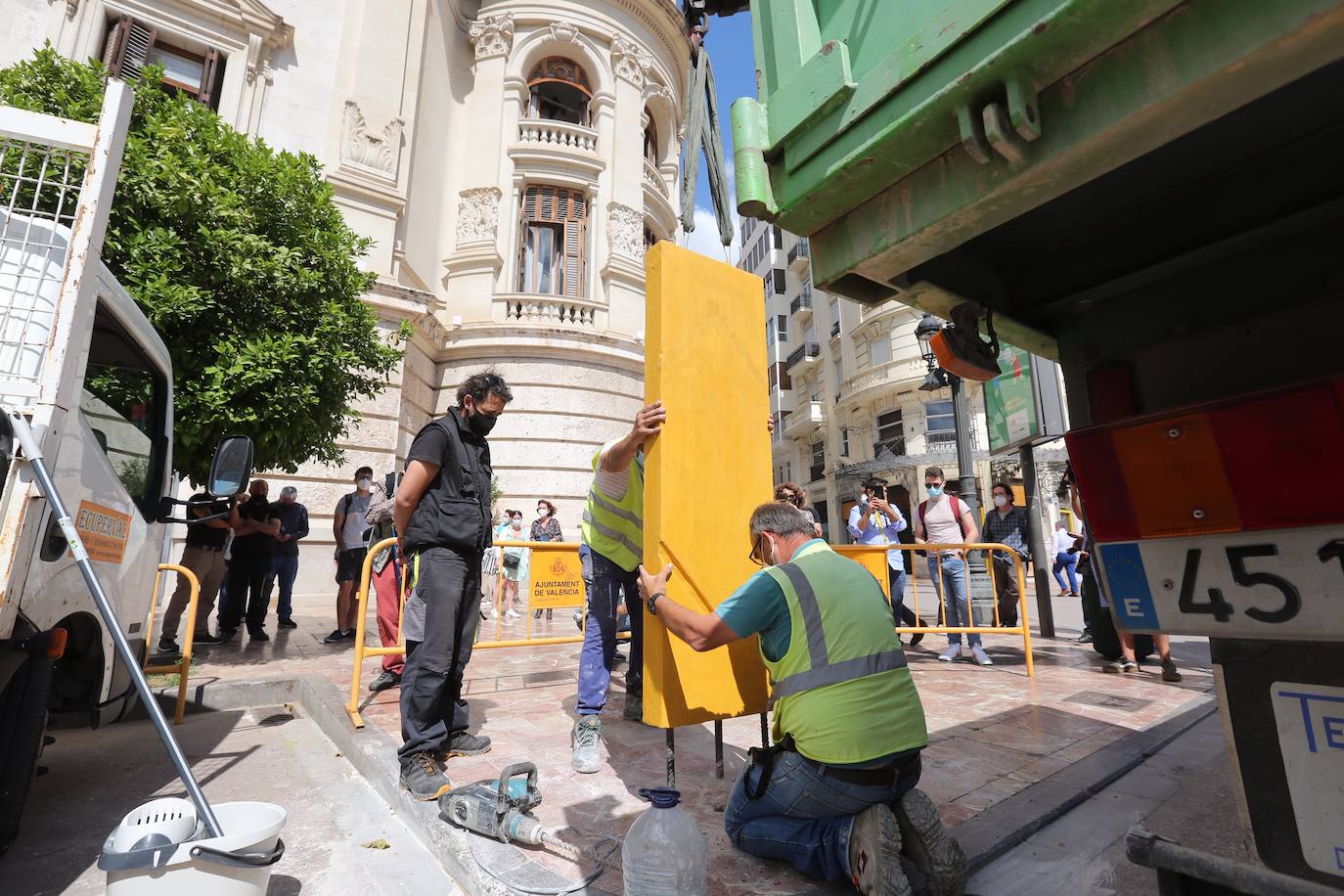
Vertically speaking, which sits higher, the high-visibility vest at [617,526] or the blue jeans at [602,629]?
the high-visibility vest at [617,526]

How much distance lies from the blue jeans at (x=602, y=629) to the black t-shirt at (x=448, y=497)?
82cm

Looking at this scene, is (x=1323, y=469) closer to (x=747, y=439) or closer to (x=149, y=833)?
(x=747, y=439)

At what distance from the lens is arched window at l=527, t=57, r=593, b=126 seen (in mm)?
16359

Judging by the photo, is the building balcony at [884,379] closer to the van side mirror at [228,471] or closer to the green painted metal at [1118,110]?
the van side mirror at [228,471]

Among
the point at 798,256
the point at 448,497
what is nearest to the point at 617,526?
the point at 448,497

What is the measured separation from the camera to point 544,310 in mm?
14766

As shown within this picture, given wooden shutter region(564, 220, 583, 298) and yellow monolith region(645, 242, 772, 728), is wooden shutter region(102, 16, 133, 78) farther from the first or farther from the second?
yellow monolith region(645, 242, 772, 728)

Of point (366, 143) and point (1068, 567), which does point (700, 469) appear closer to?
point (366, 143)

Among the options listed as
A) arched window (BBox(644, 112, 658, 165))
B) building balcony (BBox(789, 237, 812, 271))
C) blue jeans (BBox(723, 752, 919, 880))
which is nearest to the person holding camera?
blue jeans (BBox(723, 752, 919, 880))

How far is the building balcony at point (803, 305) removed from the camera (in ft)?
117

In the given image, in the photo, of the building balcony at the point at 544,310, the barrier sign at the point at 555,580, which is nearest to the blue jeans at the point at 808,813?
the barrier sign at the point at 555,580

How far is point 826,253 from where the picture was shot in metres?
1.89

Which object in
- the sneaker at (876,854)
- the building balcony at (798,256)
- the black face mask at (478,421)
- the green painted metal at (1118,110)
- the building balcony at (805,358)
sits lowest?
the sneaker at (876,854)

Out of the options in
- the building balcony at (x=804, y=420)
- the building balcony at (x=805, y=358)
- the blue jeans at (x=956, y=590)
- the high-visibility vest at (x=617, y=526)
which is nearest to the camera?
the high-visibility vest at (x=617, y=526)
